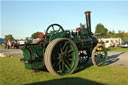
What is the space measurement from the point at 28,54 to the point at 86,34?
3.76 meters

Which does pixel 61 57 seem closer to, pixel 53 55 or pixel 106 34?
pixel 53 55

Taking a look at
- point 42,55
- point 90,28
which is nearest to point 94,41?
point 90,28

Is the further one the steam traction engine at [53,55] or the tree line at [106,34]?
the tree line at [106,34]

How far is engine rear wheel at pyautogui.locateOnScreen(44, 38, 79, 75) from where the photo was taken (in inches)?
244

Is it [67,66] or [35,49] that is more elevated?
[35,49]

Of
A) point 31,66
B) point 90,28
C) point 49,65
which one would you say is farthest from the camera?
point 90,28

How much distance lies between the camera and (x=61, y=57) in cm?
671

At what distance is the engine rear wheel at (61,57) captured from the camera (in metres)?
6.19

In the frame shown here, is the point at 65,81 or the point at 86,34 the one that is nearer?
the point at 65,81

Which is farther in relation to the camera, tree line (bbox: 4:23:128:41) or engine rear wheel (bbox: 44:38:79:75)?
tree line (bbox: 4:23:128:41)

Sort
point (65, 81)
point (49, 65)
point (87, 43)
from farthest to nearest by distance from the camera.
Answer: point (87, 43)
point (49, 65)
point (65, 81)

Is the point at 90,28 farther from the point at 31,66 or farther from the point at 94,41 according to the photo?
the point at 31,66

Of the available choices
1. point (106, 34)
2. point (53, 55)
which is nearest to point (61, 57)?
point (53, 55)

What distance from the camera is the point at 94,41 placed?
31.0 feet
